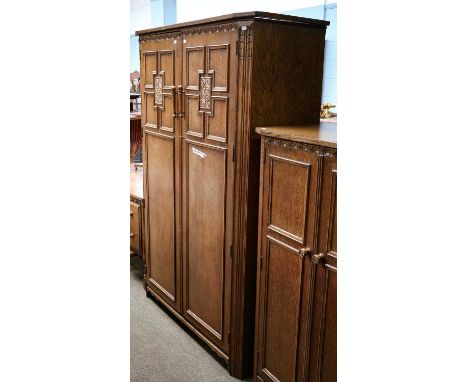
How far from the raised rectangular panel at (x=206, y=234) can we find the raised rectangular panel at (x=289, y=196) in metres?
0.36

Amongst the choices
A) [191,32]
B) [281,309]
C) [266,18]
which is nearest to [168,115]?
[191,32]

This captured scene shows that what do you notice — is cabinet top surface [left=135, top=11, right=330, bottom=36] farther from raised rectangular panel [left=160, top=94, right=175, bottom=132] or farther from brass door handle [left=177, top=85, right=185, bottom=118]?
raised rectangular panel [left=160, top=94, right=175, bottom=132]

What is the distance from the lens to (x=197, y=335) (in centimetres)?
254

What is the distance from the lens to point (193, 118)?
2311mm

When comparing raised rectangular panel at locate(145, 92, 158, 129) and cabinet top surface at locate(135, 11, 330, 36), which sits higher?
cabinet top surface at locate(135, 11, 330, 36)

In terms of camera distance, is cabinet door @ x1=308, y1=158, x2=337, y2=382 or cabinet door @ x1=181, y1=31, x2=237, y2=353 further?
cabinet door @ x1=181, y1=31, x2=237, y2=353

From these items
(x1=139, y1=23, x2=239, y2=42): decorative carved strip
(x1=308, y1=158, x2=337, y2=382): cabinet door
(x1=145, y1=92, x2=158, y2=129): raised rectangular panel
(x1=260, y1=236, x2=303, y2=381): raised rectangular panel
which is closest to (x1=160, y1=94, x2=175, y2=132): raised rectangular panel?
(x1=145, y1=92, x2=158, y2=129): raised rectangular panel

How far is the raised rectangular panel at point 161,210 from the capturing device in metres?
2.61

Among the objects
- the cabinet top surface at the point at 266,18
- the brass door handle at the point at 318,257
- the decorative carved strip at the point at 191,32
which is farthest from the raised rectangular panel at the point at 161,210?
the brass door handle at the point at 318,257

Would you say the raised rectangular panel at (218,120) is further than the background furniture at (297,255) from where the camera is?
Yes

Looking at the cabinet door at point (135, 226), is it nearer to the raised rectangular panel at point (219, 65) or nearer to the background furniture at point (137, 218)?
the background furniture at point (137, 218)

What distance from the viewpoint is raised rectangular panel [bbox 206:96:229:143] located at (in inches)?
80.9
